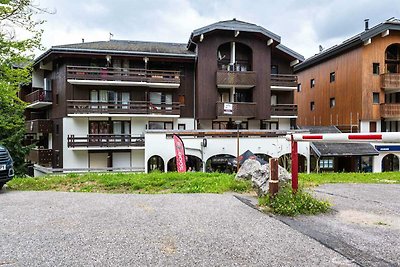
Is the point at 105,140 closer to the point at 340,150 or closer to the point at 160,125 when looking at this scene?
the point at 160,125

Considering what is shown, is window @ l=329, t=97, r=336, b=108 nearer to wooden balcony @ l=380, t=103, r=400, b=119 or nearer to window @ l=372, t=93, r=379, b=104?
window @ l=372, t=93, r=379, b=104

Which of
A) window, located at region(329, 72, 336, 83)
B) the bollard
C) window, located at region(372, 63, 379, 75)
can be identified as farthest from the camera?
window, located at region(329, 72, 336, 83)

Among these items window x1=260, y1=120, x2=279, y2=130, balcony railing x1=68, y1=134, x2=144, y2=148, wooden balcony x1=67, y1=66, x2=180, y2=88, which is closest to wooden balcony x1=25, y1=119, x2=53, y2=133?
balcony railing x1=68, y1=134, x2=144, y2=148

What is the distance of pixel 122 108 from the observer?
2353 centimetres

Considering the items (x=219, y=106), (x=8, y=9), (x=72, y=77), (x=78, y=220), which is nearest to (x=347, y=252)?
(x=78, y=220)

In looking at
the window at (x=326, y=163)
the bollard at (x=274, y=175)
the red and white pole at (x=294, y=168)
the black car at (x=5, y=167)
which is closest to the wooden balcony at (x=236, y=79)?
the window at (x=326, y=163)

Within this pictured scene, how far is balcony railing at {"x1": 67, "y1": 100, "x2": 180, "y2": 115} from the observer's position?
22688mm

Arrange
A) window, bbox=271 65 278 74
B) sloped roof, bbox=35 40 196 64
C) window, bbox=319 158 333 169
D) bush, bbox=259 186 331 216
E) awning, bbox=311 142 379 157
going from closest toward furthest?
bush, bbox=259 186 331 216, awning, bbox=311 142 379 157, sloped roof, bbox=35 40 196 64, window, bbox=319 158 333 169, window, bbox=271 65 278 74

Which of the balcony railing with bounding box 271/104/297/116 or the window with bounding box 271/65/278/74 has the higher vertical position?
the window with bounding box 271/65/278/74

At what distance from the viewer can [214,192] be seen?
26.9 feet

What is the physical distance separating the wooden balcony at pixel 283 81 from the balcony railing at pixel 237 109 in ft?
9.73

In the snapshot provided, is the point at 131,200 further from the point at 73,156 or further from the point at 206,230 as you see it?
the point at 73,156

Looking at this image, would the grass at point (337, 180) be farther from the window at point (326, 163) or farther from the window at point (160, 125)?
the window at point (160, 125)

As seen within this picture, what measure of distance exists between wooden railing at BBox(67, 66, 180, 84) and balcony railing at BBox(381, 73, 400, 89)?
1694 centimetres
